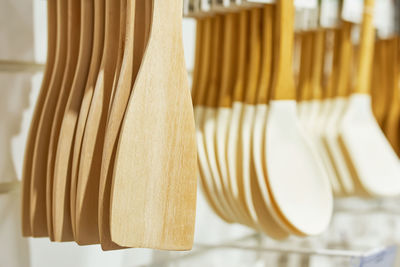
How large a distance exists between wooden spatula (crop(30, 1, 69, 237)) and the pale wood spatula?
13 mm

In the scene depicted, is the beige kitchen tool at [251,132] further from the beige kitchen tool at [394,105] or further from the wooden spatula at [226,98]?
the beige kitchen tool at [394,105]

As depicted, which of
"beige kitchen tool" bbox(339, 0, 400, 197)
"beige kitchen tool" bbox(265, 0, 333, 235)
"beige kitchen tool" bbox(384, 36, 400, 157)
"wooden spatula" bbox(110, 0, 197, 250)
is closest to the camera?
"wooden spatula" bbox(110, 0, 197, 250)

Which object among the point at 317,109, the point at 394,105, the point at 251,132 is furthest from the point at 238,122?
the point at 394,105

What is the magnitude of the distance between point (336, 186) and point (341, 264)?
1.48 feet

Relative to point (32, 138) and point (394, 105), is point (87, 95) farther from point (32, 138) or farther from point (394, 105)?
point (394, 105)

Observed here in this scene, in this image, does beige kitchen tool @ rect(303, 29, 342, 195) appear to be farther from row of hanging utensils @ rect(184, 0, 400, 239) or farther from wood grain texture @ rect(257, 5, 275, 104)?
wood grain texture @ rect(257, 5, 275, 104)

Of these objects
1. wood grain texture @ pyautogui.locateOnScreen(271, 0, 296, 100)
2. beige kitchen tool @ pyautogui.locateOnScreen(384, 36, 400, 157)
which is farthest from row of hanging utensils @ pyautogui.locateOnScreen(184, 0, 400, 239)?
beige kitchen tool @ pyautogui.locateOnScreen(384, 36, 400, 157)

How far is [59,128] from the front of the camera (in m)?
0.52

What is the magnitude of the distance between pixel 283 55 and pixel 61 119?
0.28 metres

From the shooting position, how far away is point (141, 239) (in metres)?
0.46

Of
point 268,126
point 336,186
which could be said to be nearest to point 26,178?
point 268,126

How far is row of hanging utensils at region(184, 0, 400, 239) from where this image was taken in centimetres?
67

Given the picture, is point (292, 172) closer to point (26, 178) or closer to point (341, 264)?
point (26, 178)

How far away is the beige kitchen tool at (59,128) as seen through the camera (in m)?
0.51
